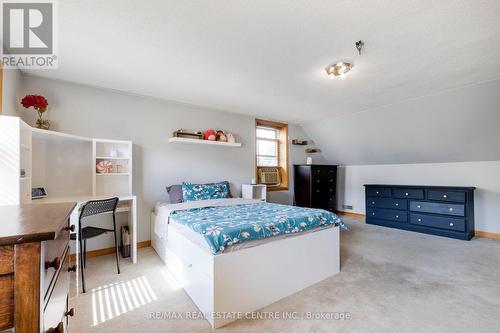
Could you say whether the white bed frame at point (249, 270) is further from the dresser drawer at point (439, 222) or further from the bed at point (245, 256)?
the dresser drawer at point (439, 222)

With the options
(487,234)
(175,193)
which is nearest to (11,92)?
(175,193)

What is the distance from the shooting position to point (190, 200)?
3.45 m

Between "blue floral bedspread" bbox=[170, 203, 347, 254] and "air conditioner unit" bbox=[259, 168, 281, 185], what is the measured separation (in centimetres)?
218

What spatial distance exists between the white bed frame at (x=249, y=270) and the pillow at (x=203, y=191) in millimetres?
941

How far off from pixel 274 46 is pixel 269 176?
3.19 metres

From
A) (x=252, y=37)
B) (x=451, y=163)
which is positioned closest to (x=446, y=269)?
(x=451, y=163)

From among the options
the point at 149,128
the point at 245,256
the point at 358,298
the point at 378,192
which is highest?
the point at 149,128

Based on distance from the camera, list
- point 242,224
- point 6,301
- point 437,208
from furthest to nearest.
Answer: point 437,208 → point 242,224 → point 6,301

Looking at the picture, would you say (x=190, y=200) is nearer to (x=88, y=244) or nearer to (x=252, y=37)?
(x=88, y=244)

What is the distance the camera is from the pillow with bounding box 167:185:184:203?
3461 millimetres

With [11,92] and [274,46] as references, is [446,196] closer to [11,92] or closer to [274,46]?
[274,46]

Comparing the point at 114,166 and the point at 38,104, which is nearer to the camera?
the point at 38,104

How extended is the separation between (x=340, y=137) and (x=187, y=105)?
336 centimetres

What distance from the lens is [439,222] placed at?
402 cm
